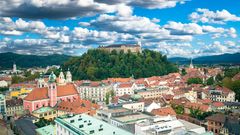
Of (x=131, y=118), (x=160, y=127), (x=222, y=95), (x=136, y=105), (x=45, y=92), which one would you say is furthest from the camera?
(x=222, y=95)

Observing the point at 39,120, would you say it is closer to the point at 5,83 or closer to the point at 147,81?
the point at 147,81

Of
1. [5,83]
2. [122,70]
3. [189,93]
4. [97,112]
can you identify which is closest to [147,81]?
[122,70]

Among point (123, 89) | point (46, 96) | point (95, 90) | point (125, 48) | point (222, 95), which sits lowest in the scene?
point (95, 90)

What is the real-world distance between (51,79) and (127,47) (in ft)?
213

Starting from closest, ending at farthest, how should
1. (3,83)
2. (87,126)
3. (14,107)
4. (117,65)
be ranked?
(87,126) → (14,107) → (117,65) → (3,83)

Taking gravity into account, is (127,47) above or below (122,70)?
above

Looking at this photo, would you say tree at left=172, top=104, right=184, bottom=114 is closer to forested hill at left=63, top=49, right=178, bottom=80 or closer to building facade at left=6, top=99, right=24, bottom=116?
building facade at left=6, top=99, right=24, bottom=116

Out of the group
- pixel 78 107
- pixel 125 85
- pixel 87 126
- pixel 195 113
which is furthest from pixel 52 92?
pixel 87 126

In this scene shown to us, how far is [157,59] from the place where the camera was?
110 meters

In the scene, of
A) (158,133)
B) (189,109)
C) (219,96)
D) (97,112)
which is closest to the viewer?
(158,133)

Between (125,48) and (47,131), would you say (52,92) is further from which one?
(125,48)

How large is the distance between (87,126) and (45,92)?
27.5 metres

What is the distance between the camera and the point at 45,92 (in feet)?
181

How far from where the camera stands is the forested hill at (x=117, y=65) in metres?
96.8
